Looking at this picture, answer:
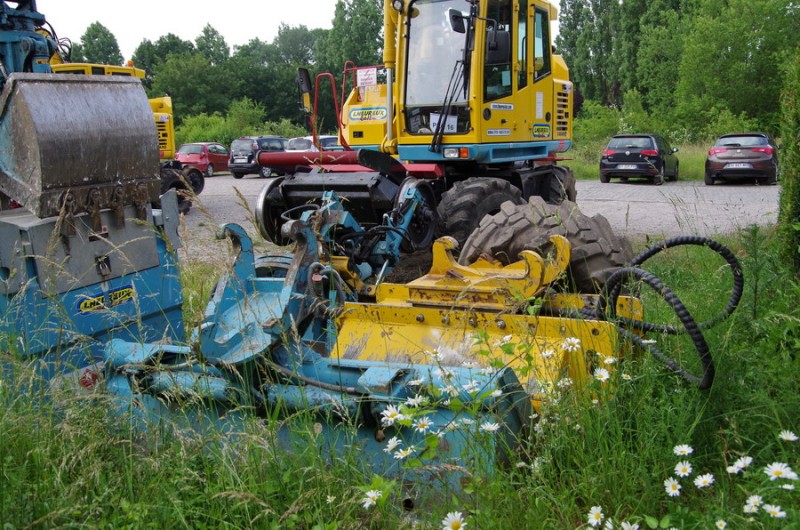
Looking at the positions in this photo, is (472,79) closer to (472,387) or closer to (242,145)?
(472,387)

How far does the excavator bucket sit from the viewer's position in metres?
4.21

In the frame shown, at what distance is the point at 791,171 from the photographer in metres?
4.68

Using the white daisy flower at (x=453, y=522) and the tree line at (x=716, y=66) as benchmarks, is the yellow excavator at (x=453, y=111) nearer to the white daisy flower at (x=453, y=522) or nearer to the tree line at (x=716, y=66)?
the white daisy flower at (x=453, y=522)

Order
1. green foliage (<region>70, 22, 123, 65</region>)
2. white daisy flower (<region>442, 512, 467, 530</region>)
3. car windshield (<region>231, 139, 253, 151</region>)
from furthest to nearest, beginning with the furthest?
green foliage (<region>70, 22, 123, 65</region>)
car windshield (<region>231, 139, 253, 151</region>)
white daisy flower (<region>442, 512, 467, 530</region>)

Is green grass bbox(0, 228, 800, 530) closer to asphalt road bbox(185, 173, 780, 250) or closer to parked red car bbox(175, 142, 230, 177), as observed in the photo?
asphalt road bbox(185, 173, 780, 250)

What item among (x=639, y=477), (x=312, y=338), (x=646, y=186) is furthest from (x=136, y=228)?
(x=646, y=186)

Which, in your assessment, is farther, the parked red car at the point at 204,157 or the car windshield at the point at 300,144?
the parked red car at the point at 204,157

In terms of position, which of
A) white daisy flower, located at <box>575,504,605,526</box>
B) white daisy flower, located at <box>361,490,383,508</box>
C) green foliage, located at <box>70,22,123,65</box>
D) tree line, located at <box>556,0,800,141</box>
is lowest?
white daisy flower, located at <box>575,504,605,526</box>

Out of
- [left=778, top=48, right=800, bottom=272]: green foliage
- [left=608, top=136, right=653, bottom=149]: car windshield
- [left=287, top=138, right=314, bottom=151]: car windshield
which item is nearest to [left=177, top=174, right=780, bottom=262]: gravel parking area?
[left=608, top=136, right=653, bottom=149]: car windshield

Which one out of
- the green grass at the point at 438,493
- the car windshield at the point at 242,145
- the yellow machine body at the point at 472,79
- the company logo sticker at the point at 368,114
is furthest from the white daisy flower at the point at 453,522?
the car windshield at the point at 242,145

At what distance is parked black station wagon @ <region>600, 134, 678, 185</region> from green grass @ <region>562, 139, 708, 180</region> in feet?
3.72

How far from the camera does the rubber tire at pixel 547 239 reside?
4621mm

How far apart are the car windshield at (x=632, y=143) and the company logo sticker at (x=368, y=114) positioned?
1548 centimetres

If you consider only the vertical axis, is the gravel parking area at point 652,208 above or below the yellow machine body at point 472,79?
below
